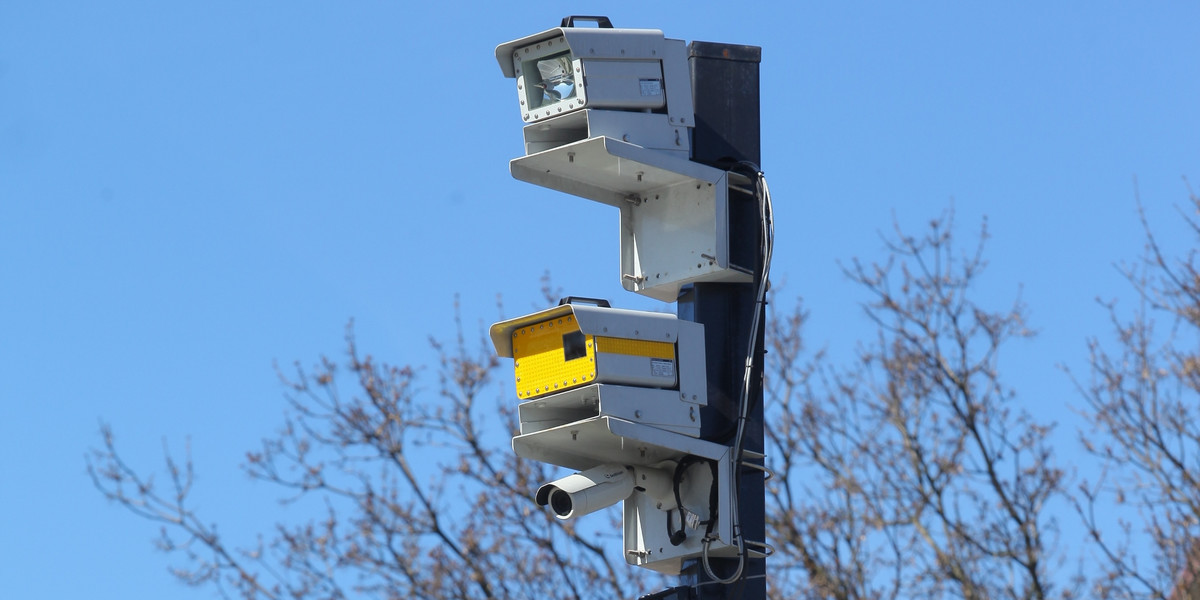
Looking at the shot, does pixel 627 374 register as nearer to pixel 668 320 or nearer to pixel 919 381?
pixel 668 320

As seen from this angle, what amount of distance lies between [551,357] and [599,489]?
0.57m

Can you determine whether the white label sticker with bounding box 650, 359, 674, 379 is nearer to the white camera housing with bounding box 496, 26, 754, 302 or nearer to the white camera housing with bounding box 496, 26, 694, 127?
the white camera housing with bounding box 496, 26, 754, 302

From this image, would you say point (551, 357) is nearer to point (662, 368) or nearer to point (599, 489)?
point (662, 368)

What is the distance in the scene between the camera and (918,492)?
14445 millimetres

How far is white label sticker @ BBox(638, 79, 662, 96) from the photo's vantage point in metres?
6.28

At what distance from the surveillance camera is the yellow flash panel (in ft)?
1.29

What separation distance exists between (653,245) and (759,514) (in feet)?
4.19

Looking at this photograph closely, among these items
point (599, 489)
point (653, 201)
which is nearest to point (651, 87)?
point (653, 201)

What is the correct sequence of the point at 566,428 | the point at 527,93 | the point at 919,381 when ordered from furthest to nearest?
the point at 919,381, the point at 527,93, the point at 566,428

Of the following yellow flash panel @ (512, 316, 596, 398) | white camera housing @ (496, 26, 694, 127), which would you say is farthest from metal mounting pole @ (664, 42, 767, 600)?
yellow flash panel @ (512, 316, 596, 398)

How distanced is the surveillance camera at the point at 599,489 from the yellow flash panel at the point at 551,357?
0.39 meters

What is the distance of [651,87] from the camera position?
20.7ft

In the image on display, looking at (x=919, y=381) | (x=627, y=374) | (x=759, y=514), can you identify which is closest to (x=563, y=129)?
(x=627, y=374)

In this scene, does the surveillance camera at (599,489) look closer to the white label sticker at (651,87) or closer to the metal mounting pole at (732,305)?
the metal mounting pole at (732,305)
